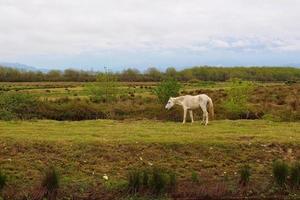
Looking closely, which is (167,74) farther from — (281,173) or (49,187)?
(49,187)

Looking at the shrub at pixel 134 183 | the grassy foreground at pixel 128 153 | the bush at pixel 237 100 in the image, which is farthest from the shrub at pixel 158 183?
the bush at pixel 237 100

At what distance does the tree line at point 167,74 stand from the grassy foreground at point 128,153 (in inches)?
3287

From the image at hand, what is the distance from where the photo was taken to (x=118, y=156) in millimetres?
18672

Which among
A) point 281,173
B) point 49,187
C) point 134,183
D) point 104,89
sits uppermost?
point 104,89

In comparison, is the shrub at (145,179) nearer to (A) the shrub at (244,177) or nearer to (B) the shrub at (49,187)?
(B) the shrub at (49,187)

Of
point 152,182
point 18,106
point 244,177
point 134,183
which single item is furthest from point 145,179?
point 18,106

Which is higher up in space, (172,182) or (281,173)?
(281,173)

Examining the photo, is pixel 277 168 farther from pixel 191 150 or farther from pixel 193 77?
pixel 193 77

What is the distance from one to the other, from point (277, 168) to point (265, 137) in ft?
13.0

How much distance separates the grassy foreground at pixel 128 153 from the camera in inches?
685

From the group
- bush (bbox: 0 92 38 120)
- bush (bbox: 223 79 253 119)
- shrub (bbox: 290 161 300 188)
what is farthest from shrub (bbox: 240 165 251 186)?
Answer: bush (bbox: 0 92 38 120)

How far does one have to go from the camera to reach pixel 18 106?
33188 millimetres

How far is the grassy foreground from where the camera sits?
685 inches

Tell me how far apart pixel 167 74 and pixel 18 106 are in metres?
76.9
